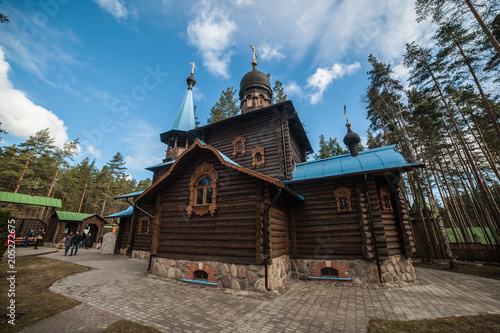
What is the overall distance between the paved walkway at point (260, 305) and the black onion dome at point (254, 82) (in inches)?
548

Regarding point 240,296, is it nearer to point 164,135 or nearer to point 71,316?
point 71,316

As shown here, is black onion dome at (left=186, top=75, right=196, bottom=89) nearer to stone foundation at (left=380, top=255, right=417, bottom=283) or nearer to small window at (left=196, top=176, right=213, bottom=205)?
small window at (left=196, top=176, right=213, bottom=205)

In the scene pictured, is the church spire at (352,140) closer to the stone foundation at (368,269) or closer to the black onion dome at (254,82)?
the stone foundation at (368,269)

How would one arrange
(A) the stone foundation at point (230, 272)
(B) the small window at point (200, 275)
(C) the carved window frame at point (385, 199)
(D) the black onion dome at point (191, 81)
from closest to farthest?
(A) the stone foundation at point (230, 272) → (B) the small window at point (200, 275) → (C) the carved window frame at point (385, 199) → (D) the black onion dome at point (191, 81)

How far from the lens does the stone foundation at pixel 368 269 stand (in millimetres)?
8094

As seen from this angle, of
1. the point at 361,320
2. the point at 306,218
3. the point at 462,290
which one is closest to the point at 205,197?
the point at 306,218

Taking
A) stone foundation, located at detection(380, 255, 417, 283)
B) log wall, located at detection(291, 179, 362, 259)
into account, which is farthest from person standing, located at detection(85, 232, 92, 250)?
stone foundation, located at detection(380, 255, 417, 283)

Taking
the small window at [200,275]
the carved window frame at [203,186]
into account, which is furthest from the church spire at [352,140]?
the small window at [200,275]

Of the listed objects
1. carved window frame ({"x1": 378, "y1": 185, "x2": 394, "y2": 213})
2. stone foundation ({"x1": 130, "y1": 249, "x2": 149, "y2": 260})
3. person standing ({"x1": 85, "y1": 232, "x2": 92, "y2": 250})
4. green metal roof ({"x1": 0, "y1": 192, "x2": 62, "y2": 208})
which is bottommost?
stone foundation ({"x1": 130, "y1": 249, "x2": 149, "y2": 260})

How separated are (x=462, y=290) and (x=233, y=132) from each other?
12.8 meters

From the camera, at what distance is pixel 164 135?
1998 cm

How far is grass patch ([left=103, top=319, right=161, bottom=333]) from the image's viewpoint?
3949 millimetres

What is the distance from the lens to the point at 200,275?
8109 millimetres

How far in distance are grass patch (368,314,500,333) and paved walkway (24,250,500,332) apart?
317mm
